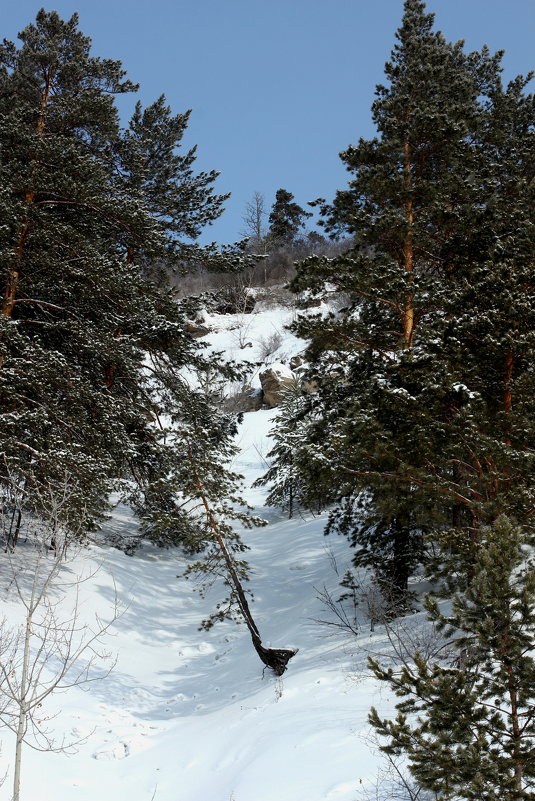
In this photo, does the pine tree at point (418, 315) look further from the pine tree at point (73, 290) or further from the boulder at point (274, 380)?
the boulder at point (274, 380)

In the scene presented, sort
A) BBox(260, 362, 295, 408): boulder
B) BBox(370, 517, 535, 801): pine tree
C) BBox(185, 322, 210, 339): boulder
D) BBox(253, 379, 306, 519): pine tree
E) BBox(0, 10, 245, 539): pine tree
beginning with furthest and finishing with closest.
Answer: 1. BBox(185, 322, 210, 339): boulder
2. BBox(260, 362, 295, 408): boulder
3. BBox(253, 379, 306, 519): pine tree
4. BBox(0, 10, 245, 539): pine tree
5. BBox(370, 517, 535, 801): pine tree

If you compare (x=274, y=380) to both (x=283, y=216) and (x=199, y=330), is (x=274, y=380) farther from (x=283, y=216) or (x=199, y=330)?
(x=283, y=216)

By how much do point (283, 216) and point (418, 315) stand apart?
49245 mm

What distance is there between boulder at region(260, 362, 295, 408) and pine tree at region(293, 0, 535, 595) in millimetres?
22229

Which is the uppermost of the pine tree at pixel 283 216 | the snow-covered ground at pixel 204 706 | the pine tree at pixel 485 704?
the pine tree at pixel 283 216

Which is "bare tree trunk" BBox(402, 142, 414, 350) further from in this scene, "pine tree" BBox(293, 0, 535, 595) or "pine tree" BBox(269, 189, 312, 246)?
"pine tree" BBox(269, 189, 312, 246)

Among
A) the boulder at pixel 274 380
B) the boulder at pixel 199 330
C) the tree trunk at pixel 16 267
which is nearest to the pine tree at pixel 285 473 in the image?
the boulder at pixel 274 380

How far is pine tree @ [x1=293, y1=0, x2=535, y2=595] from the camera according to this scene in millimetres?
7207

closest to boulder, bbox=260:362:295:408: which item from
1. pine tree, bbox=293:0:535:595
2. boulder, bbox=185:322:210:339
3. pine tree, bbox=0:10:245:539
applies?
boulder, bbox=185:322:210:339

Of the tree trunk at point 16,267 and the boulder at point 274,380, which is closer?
the tree trunk at point 16,267

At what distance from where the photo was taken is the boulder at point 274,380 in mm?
34938

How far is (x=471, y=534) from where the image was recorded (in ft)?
28.1

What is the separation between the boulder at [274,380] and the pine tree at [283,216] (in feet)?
79.4

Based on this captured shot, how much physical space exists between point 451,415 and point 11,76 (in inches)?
466
